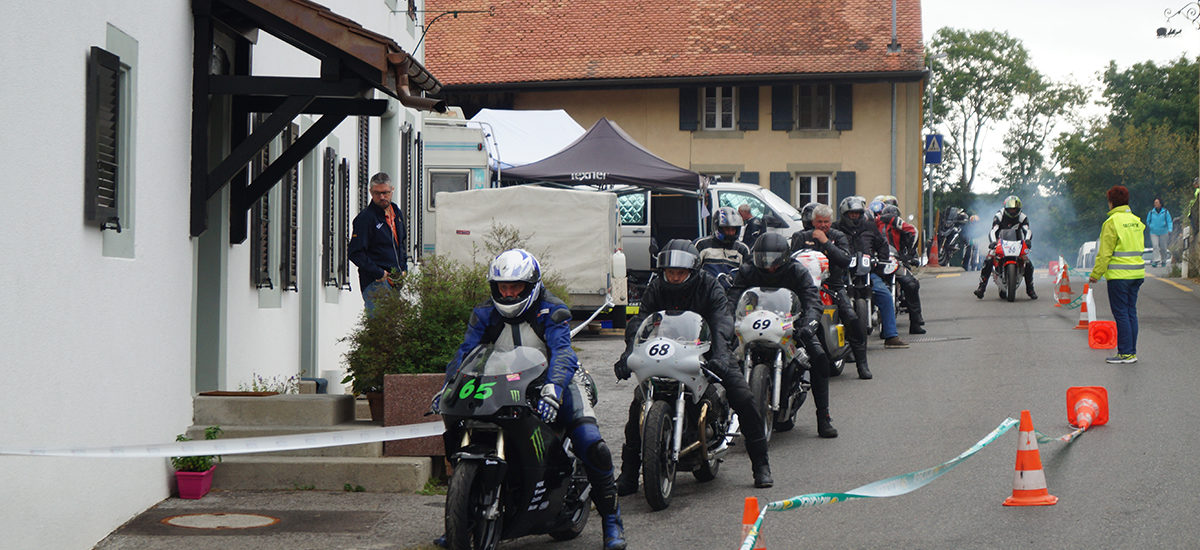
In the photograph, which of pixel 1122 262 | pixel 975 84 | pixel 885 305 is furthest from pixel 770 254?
pixel 975 84

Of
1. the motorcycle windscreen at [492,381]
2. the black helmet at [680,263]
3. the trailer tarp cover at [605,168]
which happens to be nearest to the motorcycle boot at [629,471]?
the black helmet at [680,263]

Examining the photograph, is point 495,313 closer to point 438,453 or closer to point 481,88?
point 438,453

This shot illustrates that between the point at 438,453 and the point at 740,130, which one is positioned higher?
the point at 740,130

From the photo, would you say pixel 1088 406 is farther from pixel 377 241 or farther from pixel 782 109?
pixel 782 109

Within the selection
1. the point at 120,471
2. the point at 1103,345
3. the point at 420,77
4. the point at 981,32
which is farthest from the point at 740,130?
the point at 981,32

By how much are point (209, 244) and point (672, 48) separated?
32.6m

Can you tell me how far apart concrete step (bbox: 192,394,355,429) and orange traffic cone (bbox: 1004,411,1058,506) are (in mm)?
4523

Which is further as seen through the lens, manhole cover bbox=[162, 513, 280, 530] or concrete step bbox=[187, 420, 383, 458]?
concrete step bbox=[187, 420, 383, 458]

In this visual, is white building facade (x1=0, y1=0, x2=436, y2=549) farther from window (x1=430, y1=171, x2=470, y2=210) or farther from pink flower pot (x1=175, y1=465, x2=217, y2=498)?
window (x1=430, y1=171, x2=470, y2=210)

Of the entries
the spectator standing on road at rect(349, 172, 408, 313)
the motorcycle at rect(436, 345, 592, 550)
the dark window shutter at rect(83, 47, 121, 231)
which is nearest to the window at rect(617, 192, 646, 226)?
the spectator standing on road at rect(349, 172, 408, 313)

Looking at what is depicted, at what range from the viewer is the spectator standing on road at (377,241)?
12.6 meters

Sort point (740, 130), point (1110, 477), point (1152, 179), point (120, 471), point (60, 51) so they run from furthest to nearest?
point (1152, 179), point (740, 130), point (1110, 477), point (120, 471), point (60, 51)

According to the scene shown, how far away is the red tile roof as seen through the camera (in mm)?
41688

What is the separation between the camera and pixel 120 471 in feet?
27.6
